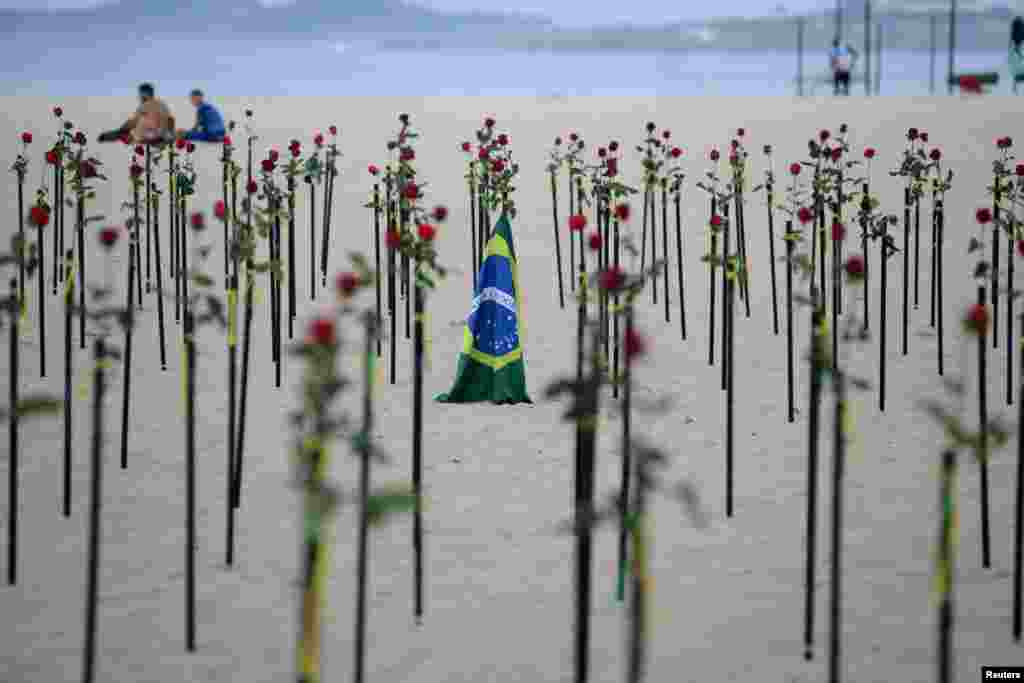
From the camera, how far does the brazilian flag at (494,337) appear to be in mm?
8719

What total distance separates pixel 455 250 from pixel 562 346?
405 centimetres

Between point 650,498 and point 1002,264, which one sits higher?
point 1002,264

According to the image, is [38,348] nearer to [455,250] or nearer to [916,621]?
[455,250]

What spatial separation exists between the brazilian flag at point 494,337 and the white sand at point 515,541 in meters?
0.15

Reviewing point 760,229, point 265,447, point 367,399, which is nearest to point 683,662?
point 367,399

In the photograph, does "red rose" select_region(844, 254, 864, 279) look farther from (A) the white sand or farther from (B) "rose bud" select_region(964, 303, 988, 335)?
(A) the white sand

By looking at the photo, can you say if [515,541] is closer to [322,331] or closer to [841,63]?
[322,331]

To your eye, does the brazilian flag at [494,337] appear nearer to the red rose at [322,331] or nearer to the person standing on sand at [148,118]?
the red rose at [322,331]

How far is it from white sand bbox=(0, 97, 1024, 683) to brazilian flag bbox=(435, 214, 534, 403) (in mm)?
155

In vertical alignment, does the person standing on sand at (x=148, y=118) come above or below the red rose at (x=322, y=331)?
above

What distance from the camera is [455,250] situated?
588 inches

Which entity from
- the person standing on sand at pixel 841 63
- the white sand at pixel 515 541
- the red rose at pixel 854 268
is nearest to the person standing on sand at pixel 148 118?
the white sand at pixel 515 541

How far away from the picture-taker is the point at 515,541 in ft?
22.0

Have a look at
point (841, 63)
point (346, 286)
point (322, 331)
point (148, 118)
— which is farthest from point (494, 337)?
point (841, 63)
